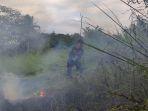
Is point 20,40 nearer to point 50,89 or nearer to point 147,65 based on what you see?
point 50,89

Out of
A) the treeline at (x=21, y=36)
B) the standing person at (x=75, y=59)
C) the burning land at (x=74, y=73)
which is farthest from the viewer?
the treeline at (x=21, y=36)

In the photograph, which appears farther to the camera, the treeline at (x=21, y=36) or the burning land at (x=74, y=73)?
the treeline at (x=21, y=36)

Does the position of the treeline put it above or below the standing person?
above

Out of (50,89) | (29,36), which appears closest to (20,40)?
(29,36)

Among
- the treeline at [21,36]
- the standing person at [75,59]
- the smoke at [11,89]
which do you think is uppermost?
the treeline at [21,36]

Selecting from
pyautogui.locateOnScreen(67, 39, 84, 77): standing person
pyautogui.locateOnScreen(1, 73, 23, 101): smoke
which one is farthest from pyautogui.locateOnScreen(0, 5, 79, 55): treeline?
pyautogui.locateOnScreen(67, 39, 84, 77): standing person

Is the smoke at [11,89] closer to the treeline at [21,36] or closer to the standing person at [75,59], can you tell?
the standing person at [75,59]

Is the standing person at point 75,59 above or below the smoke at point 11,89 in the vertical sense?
above

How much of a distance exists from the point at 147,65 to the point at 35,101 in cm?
1324

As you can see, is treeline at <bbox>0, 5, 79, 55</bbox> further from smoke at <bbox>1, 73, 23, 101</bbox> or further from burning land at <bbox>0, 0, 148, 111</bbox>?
smoke at <bbox>1, 73, 23, 101</bbox>

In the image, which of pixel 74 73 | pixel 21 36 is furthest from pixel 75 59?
pixel 21 36

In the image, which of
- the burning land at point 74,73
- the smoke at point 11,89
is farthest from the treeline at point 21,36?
the smoke at point 11,89

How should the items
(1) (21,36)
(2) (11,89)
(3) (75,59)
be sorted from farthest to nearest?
(1) (21,36)
(2) (11,89)
(3) (75,59)

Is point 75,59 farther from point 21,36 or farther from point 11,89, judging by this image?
point 21,36
